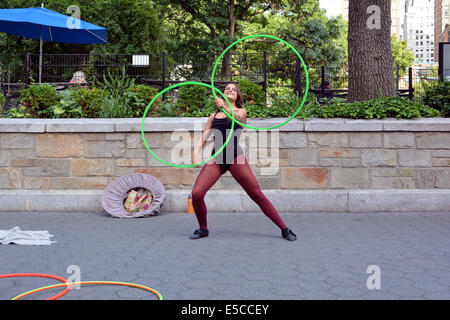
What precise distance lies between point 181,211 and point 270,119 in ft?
7.34

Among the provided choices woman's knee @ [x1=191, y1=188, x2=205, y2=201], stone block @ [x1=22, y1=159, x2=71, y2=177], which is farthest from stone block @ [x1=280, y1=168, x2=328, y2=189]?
stone block @ [x1=22, y1=159, x2=71, y2=177]

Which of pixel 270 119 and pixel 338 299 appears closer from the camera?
pixel 338 299

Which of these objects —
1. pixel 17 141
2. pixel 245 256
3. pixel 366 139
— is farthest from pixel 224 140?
pixel 17 141

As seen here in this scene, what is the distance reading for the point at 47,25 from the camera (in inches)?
548

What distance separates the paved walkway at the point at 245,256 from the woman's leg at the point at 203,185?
0.37 metres

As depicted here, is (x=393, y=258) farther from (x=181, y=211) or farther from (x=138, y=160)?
(x=138, y=160)

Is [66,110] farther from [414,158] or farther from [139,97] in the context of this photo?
[414,158]

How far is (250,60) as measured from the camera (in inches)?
542

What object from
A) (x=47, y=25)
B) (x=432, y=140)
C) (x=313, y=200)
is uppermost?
(x=47, y=25)

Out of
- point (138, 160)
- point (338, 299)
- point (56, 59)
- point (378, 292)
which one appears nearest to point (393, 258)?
point (378, 292)

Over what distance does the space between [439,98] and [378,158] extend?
2.16 meters

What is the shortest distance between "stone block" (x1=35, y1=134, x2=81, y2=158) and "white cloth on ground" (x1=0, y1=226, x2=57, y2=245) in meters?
2.24

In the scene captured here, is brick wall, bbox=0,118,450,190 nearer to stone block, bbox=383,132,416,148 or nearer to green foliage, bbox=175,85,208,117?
stone block, bbox=383,132,416,148

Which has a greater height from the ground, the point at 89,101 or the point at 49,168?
the point at 89,101
